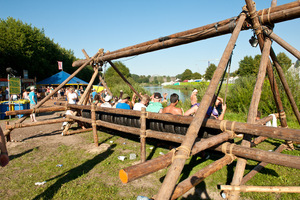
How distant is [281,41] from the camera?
12.5 ft

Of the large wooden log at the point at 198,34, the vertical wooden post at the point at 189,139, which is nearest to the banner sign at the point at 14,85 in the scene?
the large wooden log at the point at 198,34

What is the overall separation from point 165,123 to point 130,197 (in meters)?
1.79

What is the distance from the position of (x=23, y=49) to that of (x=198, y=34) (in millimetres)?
35248

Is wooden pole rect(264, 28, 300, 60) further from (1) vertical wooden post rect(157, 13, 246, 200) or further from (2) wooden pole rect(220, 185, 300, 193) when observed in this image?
(2) wooden pole rect(220, 185, 300, 193)

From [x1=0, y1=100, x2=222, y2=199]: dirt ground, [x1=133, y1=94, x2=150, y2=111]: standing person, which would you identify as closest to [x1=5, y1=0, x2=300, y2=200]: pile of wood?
[x1=133, y1=94, x2=150, y2=111]: standing person

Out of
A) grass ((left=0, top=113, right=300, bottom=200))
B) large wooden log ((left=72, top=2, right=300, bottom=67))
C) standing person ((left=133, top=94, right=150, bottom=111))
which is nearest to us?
large wooden log ((left=72, top=2, right=300, bottom=67))

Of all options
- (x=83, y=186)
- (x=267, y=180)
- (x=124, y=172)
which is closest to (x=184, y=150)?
(x=124, y=172)

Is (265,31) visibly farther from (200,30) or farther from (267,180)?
(267,180)

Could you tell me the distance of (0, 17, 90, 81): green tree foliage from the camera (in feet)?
95.5

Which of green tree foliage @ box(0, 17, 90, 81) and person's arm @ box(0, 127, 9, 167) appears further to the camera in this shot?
green tree foliage @ box(0, 17, 90, 81)

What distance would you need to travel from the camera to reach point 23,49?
30.8 m

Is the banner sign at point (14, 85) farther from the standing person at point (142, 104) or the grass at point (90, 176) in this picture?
the standing person at point (142, 104)

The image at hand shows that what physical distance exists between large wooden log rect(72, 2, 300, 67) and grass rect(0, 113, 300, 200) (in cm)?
280

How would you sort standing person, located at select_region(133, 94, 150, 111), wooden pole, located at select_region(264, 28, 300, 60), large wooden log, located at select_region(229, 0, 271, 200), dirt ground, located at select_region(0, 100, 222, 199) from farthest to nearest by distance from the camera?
1. standing person, located at select_region(133, 94, 150, 111)
2. dirt ground, located at select_region(0, 100, 222, 199)
3. wooden pole, located at select_region(264, 28, 300, 60)
4. large wooden log, located at select_region(229, 0, 271, 200)
